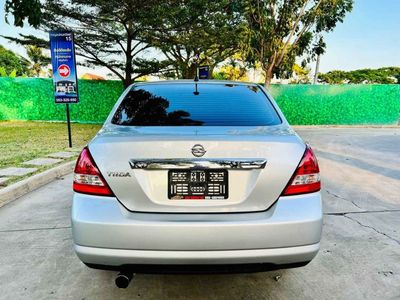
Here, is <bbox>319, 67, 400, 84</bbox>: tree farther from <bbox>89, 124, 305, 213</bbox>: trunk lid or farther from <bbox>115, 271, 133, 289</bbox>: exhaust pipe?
<bbox>115, 271, 133, 289</bbox>: exhaust pipe

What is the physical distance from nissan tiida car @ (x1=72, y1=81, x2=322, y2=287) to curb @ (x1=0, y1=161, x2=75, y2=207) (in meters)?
3.18

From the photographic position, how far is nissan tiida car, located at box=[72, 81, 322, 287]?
203cm

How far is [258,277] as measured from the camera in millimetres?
2795

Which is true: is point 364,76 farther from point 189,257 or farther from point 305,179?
point 189,257

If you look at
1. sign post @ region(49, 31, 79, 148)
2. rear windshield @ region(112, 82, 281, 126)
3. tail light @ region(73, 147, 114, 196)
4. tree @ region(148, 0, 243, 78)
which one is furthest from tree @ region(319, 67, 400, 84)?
tail light @ region(73, 147, 114, 196)

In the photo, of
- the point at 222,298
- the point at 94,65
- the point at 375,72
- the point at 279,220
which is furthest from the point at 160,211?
the point at 375,72

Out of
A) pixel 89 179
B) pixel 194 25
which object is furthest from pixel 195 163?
pixel 194 25

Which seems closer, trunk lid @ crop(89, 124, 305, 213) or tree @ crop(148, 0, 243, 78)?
trunk lid @ crop(89, 124, 305, 213)

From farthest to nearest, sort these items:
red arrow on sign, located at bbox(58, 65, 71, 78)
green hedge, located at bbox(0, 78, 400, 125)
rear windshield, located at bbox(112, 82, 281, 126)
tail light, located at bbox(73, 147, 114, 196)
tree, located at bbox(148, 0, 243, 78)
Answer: green hedge, located at bbox(0, 78, 400, 125) → tree, located at bbox(148, 0, 243, 78) → red arrow on sign, located at bbox(58, 65, 71, 78) → rear windshield, located at bbox(112, 82, 281, 126) → tail light, located at bbox(73, 147, 114, 196)

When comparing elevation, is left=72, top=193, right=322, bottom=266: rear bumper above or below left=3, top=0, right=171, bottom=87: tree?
below

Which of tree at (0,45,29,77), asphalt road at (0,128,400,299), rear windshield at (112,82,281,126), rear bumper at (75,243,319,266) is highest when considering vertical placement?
tree at (0,45,29,77)

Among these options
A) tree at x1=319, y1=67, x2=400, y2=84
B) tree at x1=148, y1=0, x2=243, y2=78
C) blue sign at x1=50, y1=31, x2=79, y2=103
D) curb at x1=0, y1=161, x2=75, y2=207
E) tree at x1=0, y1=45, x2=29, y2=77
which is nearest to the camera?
A: curb at x1=0, y1=161, x2=75, y2=207

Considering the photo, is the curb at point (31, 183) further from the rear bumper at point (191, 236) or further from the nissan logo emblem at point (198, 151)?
the nissan logo emblem at point (198, 151)

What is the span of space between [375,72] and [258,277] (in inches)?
2403
